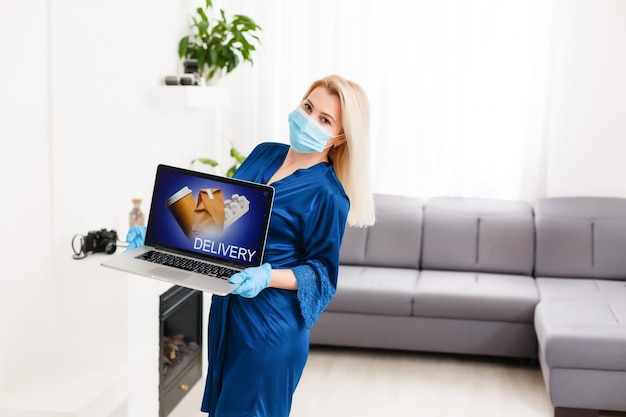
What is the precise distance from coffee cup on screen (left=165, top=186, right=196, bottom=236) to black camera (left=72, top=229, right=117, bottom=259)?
1022mm

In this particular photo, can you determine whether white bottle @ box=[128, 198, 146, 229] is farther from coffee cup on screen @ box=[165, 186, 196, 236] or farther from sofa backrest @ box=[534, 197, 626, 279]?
sofa backrest @ box=[534, 197, 626, 279]

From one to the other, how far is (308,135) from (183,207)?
0.40 meters

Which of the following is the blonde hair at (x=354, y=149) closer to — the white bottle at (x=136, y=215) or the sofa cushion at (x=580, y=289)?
the white bottle at (x=136, y=215)

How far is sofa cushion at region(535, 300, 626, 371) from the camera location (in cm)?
365

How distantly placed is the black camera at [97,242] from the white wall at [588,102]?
2735 millimetres

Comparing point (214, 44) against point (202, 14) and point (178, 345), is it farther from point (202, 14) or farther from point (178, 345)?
point (178, 345)

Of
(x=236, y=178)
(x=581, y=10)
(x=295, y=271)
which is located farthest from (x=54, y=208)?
(x=581, y=10)

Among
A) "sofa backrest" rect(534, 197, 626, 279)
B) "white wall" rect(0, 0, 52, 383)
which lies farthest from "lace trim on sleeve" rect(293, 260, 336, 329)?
"sofa backrest" rect(534, 197, 626, 279)

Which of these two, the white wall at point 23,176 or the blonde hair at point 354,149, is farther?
the white wall at point 23,176

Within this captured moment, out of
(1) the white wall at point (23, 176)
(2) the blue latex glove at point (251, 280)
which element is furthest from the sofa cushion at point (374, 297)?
(2) the blue latex glove at point (251, 280)

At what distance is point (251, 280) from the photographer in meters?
2.05

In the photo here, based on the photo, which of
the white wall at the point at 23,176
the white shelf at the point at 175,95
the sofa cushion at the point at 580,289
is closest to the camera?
the white wall at the point at 23,176

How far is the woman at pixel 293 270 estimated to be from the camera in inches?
84.9

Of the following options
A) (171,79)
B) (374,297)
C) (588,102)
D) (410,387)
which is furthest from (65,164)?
(588,102)
